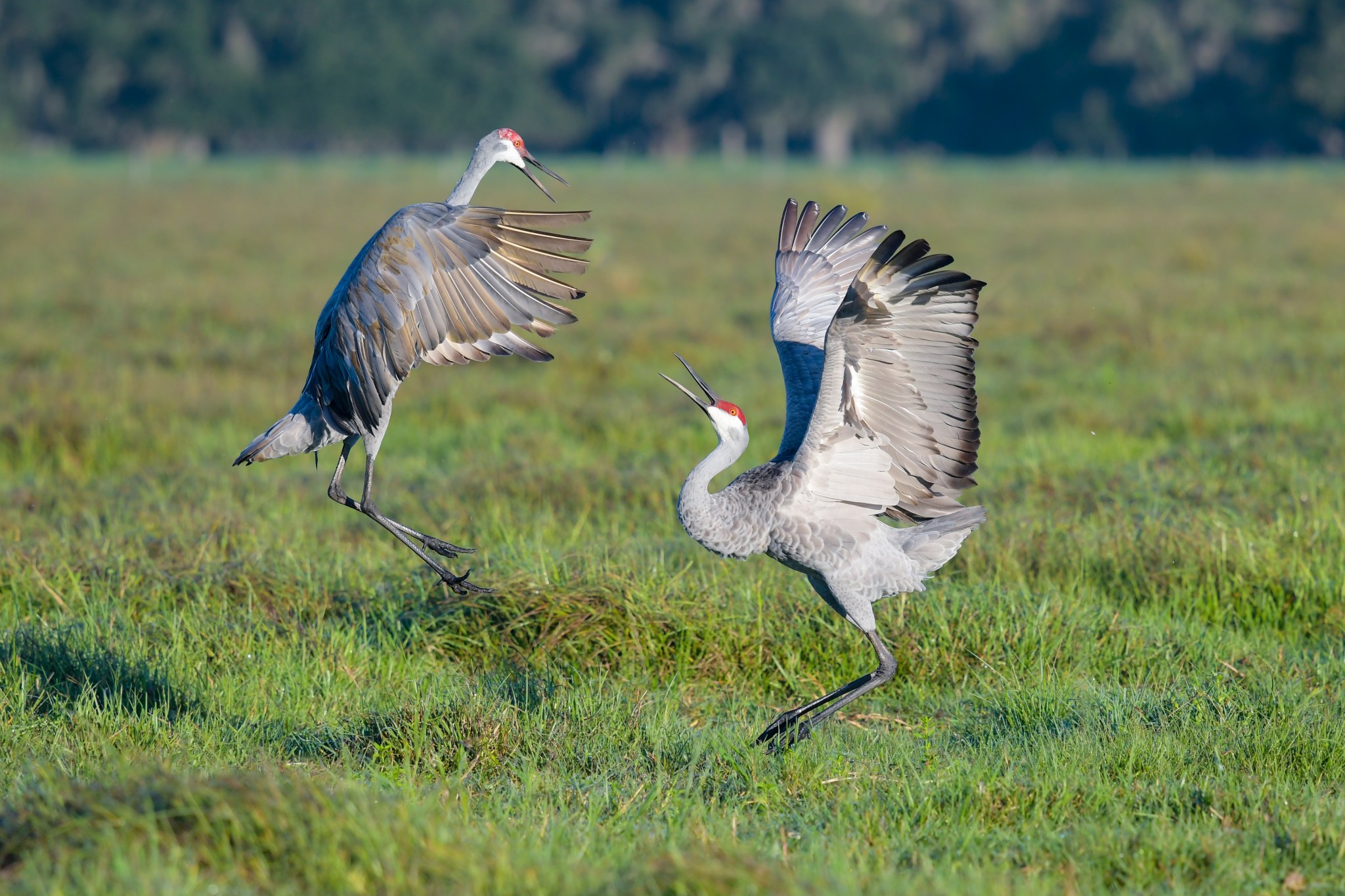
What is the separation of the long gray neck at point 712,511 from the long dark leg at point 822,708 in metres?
0.54

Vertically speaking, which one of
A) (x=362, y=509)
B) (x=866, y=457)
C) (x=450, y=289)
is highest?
(x=450, y=289)

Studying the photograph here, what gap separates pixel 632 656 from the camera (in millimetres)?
5133

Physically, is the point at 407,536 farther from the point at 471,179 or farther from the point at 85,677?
the point at 471,179

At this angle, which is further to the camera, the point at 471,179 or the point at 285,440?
the point at 285,440

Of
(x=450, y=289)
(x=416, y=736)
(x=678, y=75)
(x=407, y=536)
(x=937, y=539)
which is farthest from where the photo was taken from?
(x=678, y=75)

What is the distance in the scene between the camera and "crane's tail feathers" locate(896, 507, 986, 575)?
4.75 metres

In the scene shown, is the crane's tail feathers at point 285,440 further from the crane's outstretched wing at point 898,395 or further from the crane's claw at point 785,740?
the crane's claw at point 785,740

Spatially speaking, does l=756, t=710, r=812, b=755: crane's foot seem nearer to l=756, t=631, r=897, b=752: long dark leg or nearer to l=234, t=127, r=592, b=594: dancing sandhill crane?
l=756, t=631, r=897, b=752: long dark leg

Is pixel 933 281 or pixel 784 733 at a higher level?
pixel 933 281

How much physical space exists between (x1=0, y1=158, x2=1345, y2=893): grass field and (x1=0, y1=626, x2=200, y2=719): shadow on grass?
0.04 ft

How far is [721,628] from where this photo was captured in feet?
17.0

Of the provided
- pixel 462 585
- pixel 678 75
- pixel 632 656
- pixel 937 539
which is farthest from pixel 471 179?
pixel 678 75

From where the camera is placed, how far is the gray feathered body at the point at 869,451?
434 cm

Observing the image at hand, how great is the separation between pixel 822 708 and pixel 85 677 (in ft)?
7.98
